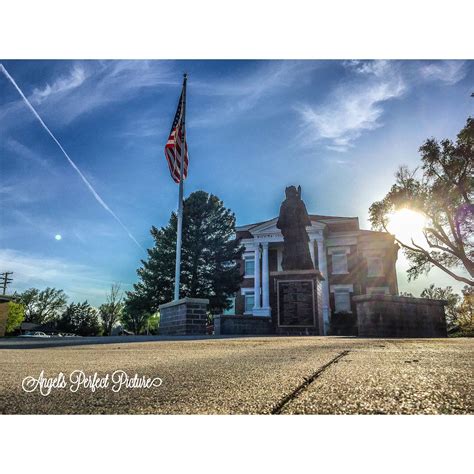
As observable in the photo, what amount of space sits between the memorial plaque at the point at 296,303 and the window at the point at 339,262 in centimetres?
1492

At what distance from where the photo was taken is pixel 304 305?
37.3 feet

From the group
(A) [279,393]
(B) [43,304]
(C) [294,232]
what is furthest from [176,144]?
(B) [43,304]

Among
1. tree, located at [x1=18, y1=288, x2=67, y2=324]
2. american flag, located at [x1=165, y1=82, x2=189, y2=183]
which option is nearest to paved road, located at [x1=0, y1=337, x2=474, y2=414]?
american flag, located at [x1=165, y1=82, x2=189, y2=183]

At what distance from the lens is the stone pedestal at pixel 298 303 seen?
438 inches

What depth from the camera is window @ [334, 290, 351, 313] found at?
80.6 ft

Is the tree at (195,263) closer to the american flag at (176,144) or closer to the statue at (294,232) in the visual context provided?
the statue at (294,232)

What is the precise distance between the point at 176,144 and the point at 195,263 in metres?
13.0

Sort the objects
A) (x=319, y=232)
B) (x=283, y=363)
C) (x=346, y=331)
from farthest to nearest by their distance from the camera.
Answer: (x=319, y=232)
(x=346, y=331)
(x=283, y=363)

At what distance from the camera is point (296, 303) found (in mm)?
11438

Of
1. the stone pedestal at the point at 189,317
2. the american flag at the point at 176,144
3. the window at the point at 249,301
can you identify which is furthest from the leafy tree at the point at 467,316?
the window at the point at 249,301

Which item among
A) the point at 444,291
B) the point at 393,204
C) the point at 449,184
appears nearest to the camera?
the point at 449,184

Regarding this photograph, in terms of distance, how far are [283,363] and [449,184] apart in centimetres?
1469

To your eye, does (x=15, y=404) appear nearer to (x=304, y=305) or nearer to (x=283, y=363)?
(x=283, y=363)

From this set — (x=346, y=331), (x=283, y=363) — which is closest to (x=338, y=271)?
(x=346, y=331)
